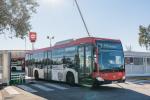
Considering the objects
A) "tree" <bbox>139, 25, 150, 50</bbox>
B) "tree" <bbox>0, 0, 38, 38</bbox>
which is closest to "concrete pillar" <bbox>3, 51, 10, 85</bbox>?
"tree" <bbox>0, 0, 38, 38</bbox>

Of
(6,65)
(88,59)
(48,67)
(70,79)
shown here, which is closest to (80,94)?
(88,59)

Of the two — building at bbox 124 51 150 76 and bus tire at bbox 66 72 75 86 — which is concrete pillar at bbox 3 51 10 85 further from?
building at bbox 124 51 150 76

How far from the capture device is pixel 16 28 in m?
19.3

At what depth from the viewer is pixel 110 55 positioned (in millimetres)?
18281

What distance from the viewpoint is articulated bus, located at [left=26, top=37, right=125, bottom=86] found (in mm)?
17859

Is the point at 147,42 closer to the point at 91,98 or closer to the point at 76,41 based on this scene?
the point at 76,41

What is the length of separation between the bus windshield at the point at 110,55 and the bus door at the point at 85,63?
0.65 meters

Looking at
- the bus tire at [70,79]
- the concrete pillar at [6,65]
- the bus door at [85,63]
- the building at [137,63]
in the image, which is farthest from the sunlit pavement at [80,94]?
the building at [137,63]

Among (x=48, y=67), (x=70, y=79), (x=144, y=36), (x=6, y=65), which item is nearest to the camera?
(x=70, y=79)

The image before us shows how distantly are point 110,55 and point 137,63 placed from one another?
2002 cm

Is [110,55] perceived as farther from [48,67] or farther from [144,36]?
[144,36]

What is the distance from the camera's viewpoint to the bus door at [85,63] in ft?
59.7

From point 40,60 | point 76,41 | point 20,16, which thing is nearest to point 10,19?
point 20,16

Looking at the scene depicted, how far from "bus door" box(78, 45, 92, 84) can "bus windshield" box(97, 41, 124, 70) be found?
0.65 meters
